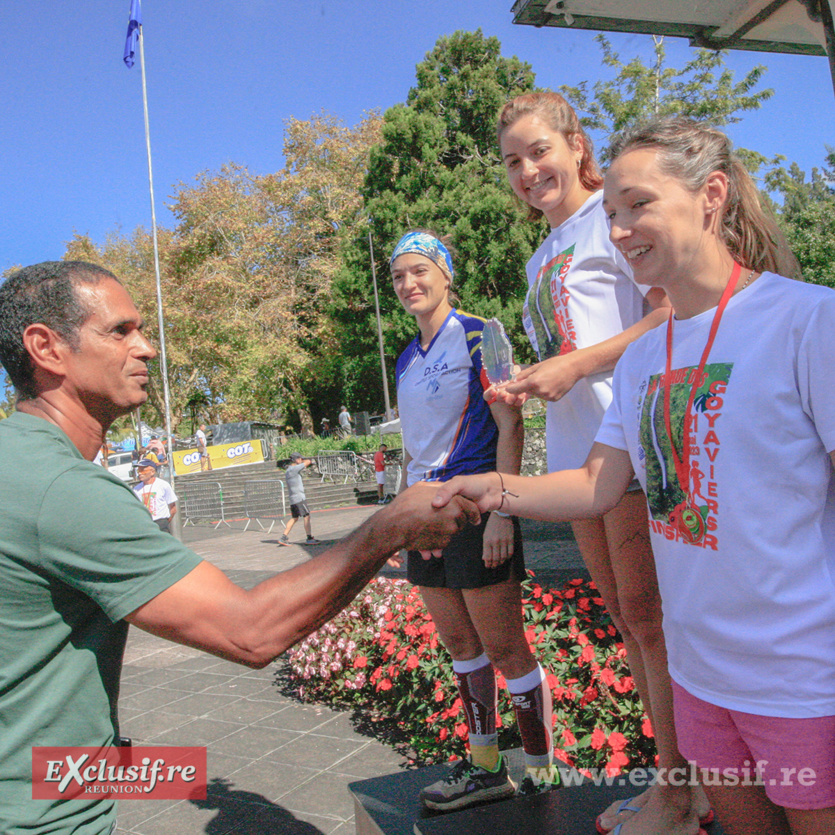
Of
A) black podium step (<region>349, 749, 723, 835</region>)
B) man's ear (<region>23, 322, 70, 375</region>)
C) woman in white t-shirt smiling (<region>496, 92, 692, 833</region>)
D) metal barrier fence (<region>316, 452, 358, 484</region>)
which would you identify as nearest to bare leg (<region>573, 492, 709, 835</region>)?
woman in white t-shirt smiling (<region>496, 92, 692, 833</region>)

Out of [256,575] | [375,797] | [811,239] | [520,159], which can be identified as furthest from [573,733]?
[811,239]

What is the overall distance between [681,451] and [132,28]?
2704cm

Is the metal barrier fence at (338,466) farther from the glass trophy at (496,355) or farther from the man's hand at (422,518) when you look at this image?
the man's hand at (422,518)

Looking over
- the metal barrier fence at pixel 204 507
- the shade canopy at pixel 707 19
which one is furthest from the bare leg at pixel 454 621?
the metal barrier fence at pixel 204 507

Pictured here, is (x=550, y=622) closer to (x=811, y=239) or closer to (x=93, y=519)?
(x=93, y=519)

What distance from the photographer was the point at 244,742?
4.29 m

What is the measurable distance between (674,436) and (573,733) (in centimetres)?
230

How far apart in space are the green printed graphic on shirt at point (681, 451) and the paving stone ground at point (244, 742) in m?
2.49

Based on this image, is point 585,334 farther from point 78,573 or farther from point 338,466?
point 338,466

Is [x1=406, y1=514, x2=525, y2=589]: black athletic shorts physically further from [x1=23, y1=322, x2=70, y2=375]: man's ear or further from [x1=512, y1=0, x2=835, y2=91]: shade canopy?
[x1=512, y1=0, x2=835, y2=91]: shade canopy

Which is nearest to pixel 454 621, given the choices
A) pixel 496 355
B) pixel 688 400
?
pixel 496 355

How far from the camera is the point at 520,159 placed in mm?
2234

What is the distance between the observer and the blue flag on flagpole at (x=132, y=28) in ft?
74.2

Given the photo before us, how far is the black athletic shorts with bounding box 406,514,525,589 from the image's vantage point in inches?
94.8
